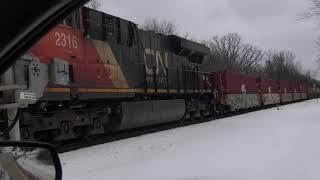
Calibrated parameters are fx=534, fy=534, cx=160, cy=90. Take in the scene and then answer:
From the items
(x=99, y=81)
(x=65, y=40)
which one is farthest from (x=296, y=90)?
(x=65, y=40)

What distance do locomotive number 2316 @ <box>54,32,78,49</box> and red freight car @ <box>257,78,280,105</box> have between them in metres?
29.1

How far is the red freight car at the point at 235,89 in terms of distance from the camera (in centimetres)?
2897

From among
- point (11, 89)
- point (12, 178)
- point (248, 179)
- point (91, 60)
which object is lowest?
point (248, 179)

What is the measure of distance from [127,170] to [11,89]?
4229 mm

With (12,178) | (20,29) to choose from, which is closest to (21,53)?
(20,29)

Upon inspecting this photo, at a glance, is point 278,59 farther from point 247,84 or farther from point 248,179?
point 248,179

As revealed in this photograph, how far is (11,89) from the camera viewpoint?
557 centimetres

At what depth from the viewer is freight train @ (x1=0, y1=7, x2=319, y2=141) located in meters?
7.01

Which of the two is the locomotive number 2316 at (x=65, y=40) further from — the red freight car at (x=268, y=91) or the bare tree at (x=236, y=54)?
the bare tree at (x=236, y=54)

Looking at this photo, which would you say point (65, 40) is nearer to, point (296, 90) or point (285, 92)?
point (285, 92)

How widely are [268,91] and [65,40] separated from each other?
33.3 metres

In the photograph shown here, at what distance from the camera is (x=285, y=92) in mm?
53750

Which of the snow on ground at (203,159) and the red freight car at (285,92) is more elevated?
the red freight car at (285,92)

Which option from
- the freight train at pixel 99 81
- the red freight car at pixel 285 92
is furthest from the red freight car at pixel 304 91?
the freight train at pixel 99 81
